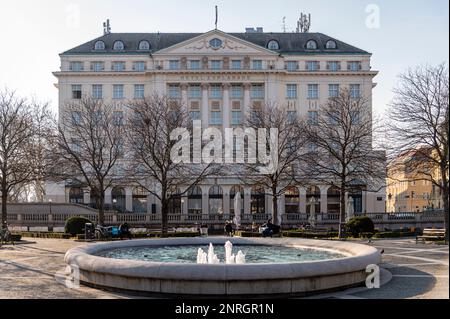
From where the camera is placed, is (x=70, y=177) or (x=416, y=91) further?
(x=70, y=177)

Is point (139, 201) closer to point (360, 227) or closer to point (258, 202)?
point (258, 202)

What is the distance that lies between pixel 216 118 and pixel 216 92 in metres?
3.82

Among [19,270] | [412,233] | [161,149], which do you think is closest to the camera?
[19,270]

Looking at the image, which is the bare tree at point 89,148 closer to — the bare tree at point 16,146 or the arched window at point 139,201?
the bare tree at point 16,146

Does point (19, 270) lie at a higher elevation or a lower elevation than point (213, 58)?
lower

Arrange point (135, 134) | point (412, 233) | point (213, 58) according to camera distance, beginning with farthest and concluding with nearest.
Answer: point (213, 58)
point (135, 134)
point (412, 233)

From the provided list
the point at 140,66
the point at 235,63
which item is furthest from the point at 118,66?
the point at 235,63

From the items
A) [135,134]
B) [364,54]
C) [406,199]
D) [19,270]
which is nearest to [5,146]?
[135,134]

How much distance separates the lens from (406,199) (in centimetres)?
12862

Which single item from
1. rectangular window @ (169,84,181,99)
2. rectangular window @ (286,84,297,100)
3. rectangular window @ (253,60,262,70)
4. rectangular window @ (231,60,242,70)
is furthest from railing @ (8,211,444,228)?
rectangular window @ (253,60,262,70)

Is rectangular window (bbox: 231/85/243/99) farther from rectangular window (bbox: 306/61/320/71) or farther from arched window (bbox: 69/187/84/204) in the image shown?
arched window (bbox: 69/187/84/204)

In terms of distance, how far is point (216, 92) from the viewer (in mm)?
82812
